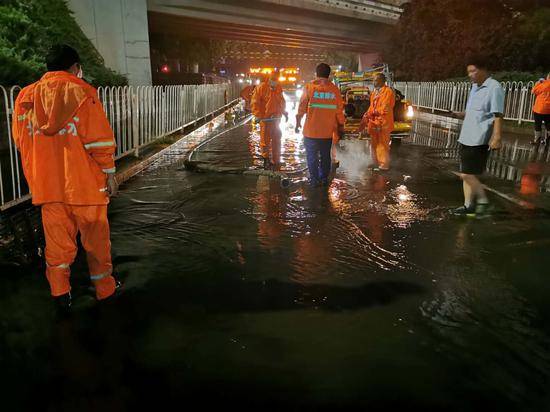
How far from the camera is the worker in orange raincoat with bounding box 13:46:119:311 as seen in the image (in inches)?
130

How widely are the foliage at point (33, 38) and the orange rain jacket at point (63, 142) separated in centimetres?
718

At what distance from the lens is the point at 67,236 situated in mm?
3494

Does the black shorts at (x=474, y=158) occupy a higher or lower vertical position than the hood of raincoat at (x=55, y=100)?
lower

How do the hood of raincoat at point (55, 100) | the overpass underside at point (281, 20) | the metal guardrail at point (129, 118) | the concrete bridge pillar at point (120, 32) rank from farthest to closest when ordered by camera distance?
the overpass underside at point (281, 20) < the concrete bridge pillar at point (120, 32) < the metal guardrail at point (129, 118) < the hood of raincoat at point (55, 100)

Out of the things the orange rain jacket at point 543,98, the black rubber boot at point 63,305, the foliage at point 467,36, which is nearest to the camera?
the black rubber boot at point 63,305

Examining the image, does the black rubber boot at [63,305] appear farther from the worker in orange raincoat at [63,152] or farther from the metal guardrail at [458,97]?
the metal guardrail at [458,97]

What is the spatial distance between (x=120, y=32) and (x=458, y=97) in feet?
50.2

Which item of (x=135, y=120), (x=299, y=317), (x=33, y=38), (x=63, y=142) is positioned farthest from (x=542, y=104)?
(x=33, y=38)

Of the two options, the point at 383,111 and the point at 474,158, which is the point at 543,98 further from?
the point at 474,158

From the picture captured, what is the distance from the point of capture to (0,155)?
24.6ft

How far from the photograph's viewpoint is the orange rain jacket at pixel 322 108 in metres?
7.62

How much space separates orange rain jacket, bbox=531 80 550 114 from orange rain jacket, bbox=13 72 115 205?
12.1 m

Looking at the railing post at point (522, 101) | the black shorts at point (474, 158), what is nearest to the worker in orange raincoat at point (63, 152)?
the black shorts at point (474, 158)

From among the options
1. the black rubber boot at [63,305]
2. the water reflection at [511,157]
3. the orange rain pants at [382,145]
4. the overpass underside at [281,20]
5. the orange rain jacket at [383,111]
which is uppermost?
the overpass underside at [281,20]
